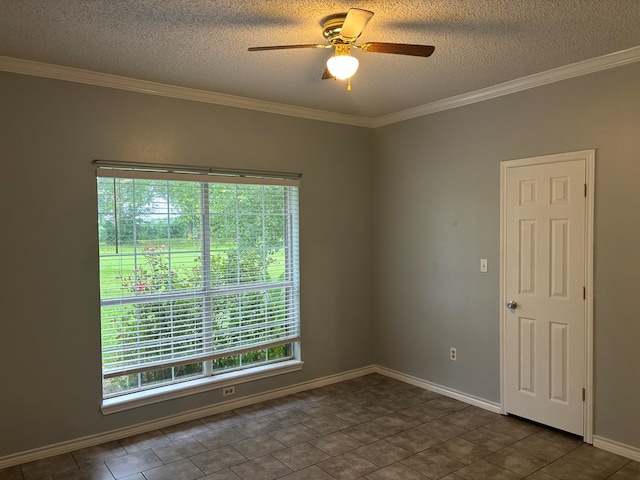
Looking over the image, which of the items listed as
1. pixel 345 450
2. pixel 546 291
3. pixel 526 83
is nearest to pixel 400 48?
pixel 526 83

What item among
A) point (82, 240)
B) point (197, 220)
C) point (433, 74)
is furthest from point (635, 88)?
point (82, 240)

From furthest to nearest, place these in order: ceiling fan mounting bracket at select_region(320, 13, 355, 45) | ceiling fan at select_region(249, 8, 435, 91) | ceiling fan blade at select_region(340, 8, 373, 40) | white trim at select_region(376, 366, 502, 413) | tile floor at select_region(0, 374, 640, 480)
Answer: white trim at select_region(376, 366, 502, 413) < tile floor at select_region(0, 374, 640, 480) < ceiling fan mounting bracket at select_region(320, 13, 355, 45) < ceiling fan at select_region(249, 8, 435, 91) < ceiling fan blade at select_region(340, 8, 373, 40)

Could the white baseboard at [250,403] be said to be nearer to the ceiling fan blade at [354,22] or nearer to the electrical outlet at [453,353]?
the electrical outlet at [453,353]

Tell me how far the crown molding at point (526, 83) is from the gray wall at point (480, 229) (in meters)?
0.05

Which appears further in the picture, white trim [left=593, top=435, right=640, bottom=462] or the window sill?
the window sill

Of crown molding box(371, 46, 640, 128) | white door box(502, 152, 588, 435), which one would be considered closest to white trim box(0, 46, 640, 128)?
crown molding box(371, 46, 640, 128)

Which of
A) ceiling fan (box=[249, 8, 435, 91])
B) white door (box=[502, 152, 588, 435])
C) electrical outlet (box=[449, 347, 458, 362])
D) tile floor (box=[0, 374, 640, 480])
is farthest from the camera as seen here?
electrical outlet (box=[449, 347, 458, 362])

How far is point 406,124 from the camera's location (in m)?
4.66

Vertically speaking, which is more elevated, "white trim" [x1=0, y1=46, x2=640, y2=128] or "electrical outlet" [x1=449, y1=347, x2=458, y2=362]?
"white trim" [x1=0, y1=46, x2=640, y2=128]

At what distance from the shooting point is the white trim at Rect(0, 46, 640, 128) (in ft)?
10.2

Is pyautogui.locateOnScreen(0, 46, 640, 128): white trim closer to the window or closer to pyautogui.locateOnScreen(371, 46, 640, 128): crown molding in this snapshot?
pyautogui.locateOnScreen(371, 46, 640, 128): crown molding

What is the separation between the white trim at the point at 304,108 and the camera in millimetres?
3113

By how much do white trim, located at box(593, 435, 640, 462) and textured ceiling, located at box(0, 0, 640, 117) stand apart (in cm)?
268

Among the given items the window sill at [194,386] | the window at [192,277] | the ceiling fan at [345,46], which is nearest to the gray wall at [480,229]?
the window at [192,277]
